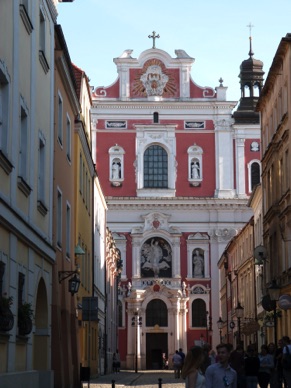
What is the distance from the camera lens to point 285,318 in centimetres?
3178

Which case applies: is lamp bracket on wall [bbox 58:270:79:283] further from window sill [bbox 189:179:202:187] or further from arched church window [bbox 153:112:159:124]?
arched church window [bbox 153:112:159:124]

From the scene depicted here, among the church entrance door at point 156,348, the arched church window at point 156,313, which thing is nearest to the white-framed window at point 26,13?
the church entrance door at point 156,348

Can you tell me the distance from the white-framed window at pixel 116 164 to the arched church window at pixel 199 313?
10.4 meters

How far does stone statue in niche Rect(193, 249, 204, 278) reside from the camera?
70.5m

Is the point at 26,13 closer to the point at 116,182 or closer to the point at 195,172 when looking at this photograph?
the point at 116,182

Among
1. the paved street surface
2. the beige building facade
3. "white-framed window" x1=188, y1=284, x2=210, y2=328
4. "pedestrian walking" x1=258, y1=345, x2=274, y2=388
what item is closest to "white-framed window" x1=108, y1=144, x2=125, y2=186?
"white-framed window" x1=188, y1=284, x2=210, y2=328

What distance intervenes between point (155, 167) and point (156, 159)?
0.60 meters

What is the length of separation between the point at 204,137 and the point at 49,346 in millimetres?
51004

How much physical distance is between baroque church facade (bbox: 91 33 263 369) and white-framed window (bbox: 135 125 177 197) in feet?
0.24

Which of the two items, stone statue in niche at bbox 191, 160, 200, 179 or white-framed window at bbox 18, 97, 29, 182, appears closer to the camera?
white-framed window at bbox 18, 97, 29, 182

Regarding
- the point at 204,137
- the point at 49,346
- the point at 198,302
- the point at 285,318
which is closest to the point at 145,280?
the point at 198,302

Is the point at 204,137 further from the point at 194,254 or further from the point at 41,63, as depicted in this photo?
the point at 41,63

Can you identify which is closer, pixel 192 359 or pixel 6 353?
pixel 192 359

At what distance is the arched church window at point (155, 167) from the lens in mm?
71000
